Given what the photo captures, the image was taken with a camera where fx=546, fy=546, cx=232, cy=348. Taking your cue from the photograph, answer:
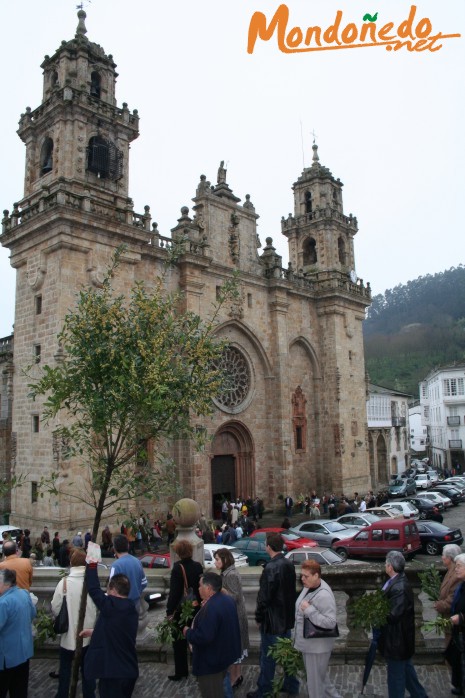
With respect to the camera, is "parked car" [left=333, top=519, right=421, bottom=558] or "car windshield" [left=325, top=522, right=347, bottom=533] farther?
"car windshield" [left=325, top=522, right=347, bottom=533]

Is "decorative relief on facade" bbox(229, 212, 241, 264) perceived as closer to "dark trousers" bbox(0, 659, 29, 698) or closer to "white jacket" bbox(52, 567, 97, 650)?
"white jacket" bbox(52, 567, 97, 650)

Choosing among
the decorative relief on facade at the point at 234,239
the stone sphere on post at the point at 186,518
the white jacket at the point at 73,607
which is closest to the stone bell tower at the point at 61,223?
the decorative relief on facade at the point at 234,239

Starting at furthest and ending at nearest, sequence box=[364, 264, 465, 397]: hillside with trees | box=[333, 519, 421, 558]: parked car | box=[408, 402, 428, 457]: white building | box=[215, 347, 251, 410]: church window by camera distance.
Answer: box=[364, 264, 465, 397]: hillside with trees
box=[408, 402, 428, 457]: white building
box=[215, 347, 251, 410]: church window
box=[333, 519, 421, 558]: parked car

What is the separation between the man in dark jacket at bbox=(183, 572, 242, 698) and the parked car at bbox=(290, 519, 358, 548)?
1318 centimetres

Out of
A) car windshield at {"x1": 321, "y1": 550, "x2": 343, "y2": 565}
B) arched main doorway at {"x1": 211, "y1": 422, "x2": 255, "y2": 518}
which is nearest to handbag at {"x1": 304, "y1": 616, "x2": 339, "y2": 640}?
car windshield at {"x1": 321, "y1": 550, "x2": 343, "y2": 565}

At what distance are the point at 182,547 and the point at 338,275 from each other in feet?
94.6

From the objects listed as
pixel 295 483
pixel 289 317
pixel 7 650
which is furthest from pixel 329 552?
pixel 289 317

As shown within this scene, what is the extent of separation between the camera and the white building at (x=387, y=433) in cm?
4310

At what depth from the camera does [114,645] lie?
475 cm

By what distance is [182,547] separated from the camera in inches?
242

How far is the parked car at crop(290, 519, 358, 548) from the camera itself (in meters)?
17.3

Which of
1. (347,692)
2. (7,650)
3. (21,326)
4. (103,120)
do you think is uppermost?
(103,120)

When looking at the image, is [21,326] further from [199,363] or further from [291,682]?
[291,682]

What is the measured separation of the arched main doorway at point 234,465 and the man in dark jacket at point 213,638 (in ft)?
68.9
